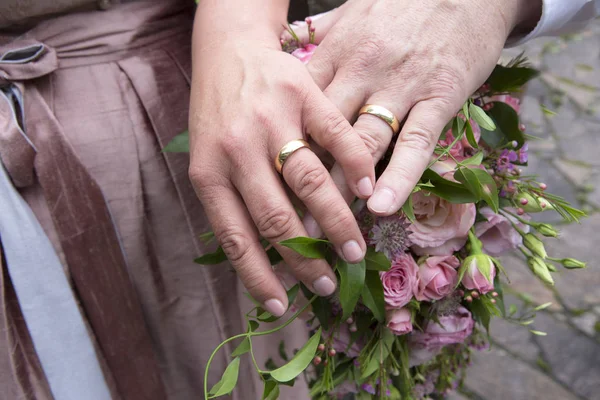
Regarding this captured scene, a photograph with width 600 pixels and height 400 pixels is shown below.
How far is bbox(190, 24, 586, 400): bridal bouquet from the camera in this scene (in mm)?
729

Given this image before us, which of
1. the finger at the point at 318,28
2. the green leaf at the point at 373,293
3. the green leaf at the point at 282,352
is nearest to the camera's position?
the green leaf at the point at 373,293

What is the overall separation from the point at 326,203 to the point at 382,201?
0.07 metres

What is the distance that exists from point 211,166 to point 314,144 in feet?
0.45

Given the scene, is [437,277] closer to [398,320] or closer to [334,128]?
[398,320]

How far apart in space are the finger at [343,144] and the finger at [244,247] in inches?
5.6

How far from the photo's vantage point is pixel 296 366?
2.35 feet

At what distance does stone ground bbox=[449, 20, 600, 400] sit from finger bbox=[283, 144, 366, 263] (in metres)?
1.51

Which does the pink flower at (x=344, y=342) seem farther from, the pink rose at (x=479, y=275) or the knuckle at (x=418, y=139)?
the knuckle at (x=418, y=139)

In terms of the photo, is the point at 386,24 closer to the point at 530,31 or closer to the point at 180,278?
the point at 530,31

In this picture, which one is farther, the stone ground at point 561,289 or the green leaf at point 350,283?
the stone ground at point 561,289

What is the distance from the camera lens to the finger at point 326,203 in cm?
68

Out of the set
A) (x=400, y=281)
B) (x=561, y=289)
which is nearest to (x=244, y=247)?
(x=400, y=281)

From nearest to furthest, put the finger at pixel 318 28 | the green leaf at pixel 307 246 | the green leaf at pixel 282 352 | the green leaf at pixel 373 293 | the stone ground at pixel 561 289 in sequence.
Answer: the green leaf at pixel 307 246 < the green leaf at pixel 373 293 < the finger at pixel 318 28 < the green leaf at pixel 282 352 < the stone ground at pixel 561 289

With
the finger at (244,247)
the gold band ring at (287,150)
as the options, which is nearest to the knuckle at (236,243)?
the finger at (244,247)
